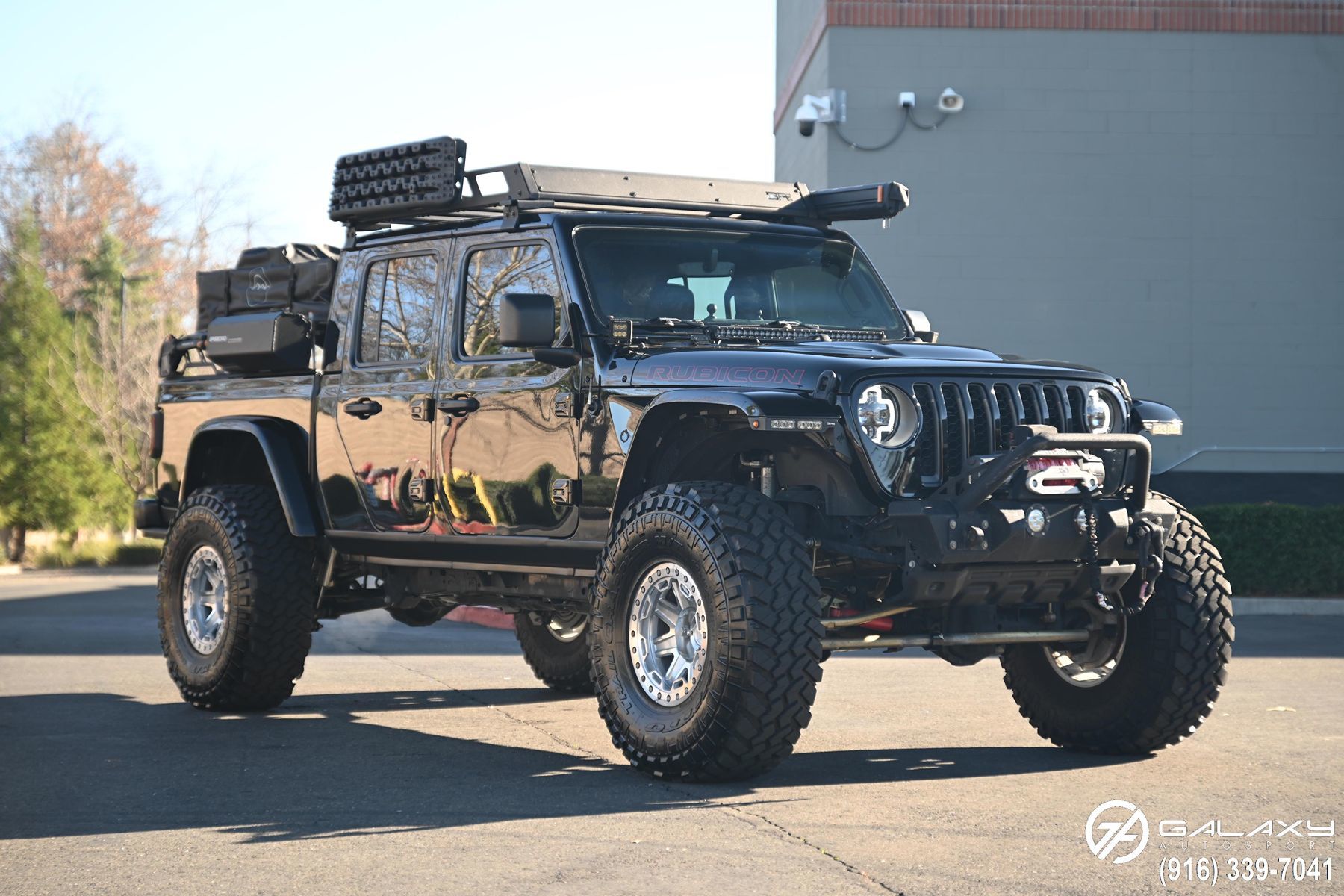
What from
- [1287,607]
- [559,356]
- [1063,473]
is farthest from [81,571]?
[1063,473]

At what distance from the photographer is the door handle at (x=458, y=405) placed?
27.5 ft

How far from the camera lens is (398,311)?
9133 mm

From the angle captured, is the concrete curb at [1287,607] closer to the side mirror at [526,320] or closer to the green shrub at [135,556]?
the side mirror at [526,320]

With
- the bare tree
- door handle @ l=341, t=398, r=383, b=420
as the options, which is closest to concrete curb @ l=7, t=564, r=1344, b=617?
door handle @ l=341, t=398, r=383, b=420

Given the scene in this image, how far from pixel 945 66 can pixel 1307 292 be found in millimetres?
4412

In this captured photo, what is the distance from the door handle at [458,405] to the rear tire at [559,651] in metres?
1.84

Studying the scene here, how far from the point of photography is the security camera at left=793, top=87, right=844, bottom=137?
734 inches

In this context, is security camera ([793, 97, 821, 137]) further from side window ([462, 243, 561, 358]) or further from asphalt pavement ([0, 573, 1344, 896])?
side window ([462, 243, 561, 358])

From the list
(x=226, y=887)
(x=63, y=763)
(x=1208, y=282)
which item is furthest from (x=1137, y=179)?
(x=226, y=887)

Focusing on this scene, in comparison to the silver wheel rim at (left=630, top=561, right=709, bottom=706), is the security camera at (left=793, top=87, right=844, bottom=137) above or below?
above

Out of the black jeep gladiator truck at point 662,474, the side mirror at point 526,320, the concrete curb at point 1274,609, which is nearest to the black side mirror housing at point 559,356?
the black jeep gladiator truck at point 662,474

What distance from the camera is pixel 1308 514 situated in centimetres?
1650

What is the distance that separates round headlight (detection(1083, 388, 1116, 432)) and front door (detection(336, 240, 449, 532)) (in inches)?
122

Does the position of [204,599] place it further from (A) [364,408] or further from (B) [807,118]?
(B) [807,118]
